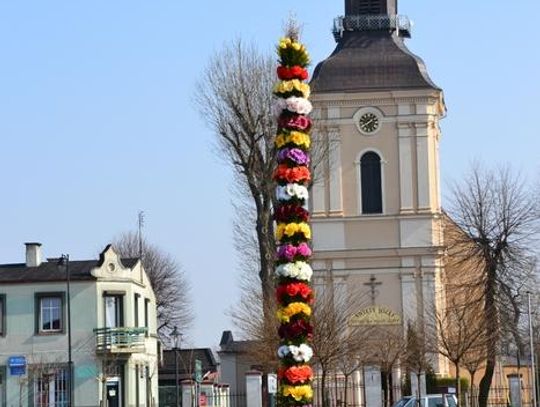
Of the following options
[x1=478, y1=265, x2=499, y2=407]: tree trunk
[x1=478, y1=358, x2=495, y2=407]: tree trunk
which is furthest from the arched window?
[x1=478, y1=358, x2=495, y2=407]: tree trunk

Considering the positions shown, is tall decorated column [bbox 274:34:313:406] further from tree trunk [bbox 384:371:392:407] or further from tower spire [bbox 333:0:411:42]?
tower spire [bbox 333:0:411:42]

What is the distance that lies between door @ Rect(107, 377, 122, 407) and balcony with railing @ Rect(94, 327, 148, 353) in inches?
56.9

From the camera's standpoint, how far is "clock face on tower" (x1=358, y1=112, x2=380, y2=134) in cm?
7619

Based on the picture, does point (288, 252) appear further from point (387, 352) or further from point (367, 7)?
point (367, 7)

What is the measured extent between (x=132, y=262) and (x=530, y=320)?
19172 mm

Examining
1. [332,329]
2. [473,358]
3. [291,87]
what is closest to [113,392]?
[332,329]

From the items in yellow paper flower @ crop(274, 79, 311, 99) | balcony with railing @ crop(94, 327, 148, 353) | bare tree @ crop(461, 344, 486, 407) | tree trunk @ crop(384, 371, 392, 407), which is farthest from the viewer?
tree trunk @ crop(384, 371, 392, 407)

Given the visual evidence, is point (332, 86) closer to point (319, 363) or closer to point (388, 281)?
point (388, 281)

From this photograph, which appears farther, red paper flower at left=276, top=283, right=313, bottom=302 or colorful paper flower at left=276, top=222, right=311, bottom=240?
colorful paper flower at left=276, top=222, right=311, bottom=240

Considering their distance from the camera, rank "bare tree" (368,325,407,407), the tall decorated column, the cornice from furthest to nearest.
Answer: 1. the cornice
2. "bare tree" (368,325,407,407)
3. the tall decorated column

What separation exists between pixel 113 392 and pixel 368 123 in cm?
2127

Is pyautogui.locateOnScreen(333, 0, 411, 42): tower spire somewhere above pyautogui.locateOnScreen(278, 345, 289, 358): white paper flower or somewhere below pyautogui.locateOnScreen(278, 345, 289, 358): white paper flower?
above

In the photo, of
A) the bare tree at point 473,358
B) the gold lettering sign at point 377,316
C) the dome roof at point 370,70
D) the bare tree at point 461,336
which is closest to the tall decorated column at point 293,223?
the bare tree at point 461,336

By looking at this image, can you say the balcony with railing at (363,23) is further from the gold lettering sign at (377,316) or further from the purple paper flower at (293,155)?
the purple paper flower at (293,155)
